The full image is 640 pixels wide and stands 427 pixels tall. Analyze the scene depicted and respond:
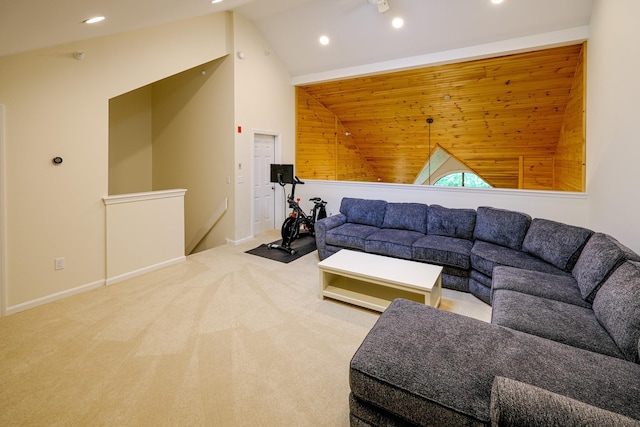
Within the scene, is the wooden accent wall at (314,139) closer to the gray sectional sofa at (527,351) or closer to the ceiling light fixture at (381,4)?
the ceiling light fixture at (381,4)

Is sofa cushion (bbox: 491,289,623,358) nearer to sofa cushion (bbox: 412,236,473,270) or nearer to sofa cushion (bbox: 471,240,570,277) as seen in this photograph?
sofa cushion (bbox: 471,240,570,277)

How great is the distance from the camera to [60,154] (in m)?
3.24

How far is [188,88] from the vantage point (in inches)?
227

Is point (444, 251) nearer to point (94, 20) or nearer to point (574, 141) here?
point (574, 141)

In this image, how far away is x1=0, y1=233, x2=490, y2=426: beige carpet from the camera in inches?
72.4

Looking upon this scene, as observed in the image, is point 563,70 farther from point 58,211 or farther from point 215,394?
point 58,211

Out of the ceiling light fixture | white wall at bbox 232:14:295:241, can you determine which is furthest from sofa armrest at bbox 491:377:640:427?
white wall at bbox 232:14:295:241

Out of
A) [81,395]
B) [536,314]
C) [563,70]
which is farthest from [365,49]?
[81,395]

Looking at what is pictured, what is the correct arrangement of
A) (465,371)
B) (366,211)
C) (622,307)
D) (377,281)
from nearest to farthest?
(465,371) < (622,307) < (377,281) < (366,211)

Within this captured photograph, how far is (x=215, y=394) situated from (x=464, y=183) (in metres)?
8.45

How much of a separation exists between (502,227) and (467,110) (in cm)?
301

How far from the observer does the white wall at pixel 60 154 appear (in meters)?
2.94

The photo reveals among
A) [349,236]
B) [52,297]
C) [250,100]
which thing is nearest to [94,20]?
[52,297]

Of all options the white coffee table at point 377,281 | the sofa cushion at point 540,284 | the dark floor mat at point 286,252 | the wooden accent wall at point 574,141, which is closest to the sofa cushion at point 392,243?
the white coffee table at point 377,281
